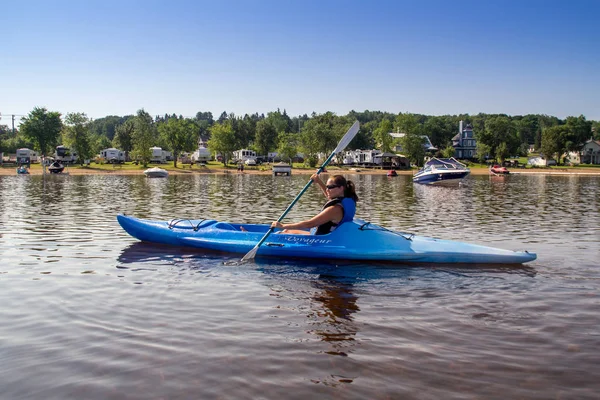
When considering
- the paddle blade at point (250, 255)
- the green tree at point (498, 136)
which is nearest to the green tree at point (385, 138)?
the green tree at point (498, 136)

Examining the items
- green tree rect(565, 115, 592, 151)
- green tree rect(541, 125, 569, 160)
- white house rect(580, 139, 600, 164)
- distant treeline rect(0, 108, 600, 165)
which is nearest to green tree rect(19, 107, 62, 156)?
distant treeline rect(0, 108, 600, 165)

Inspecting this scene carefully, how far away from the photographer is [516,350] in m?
6.22

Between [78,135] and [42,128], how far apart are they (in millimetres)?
9177

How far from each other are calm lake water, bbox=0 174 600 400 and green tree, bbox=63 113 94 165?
8154cm

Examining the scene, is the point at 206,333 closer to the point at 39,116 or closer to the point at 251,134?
the point at 39,116

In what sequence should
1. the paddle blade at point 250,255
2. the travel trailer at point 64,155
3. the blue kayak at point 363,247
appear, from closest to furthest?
the blue kayak at point 363,247 < the paddle blade at point 250,255 < the travel trailer at point 64,155

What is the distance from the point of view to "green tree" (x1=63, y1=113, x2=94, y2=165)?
3447 inches

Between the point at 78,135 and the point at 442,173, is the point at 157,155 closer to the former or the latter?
the point at 78,135

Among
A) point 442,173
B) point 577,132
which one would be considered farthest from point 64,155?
point 577,132

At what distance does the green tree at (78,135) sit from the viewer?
87562mm

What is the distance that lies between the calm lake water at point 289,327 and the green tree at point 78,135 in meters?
81.5

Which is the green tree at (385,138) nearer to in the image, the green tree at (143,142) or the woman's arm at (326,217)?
the green tree at (143,142)

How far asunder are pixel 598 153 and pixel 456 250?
128 metres

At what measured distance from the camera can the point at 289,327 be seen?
280 inches
